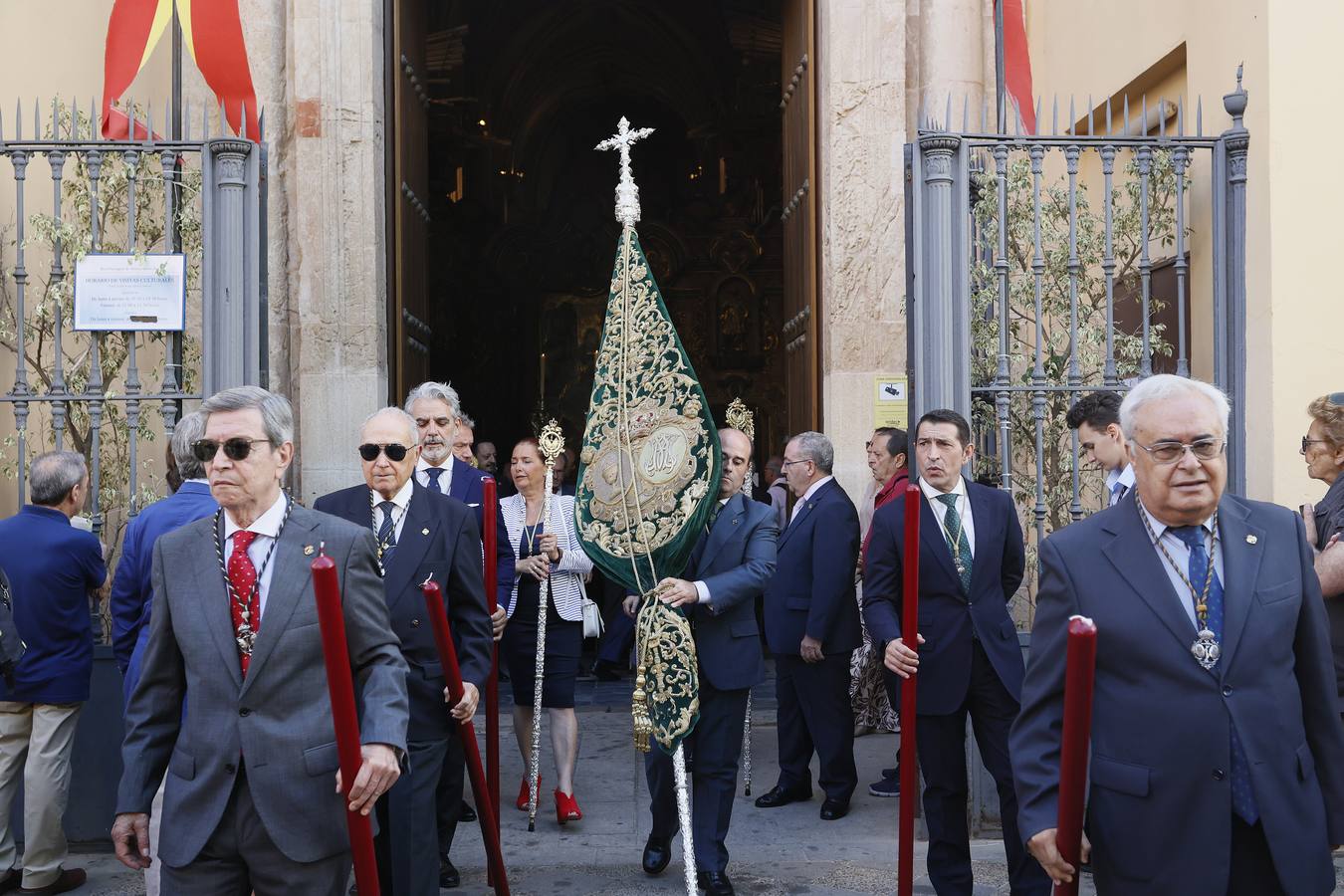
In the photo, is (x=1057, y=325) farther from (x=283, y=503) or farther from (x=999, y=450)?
(x=283, y=503)

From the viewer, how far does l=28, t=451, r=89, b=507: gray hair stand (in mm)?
5398

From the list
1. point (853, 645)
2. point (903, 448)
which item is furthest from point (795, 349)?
point (853, 645)

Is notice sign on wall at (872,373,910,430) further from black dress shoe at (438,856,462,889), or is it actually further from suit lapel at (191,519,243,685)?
suit lapel at (191,519,243,685)

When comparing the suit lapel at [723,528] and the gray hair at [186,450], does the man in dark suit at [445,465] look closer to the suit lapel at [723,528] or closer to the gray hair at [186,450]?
the suit lapel at [723,528]

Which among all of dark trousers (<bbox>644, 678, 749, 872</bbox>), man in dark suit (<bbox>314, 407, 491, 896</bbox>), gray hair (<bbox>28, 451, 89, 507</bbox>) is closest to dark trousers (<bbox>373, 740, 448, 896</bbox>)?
man in dark suit (<bbox>314, 407, 491, 896</bbox>)

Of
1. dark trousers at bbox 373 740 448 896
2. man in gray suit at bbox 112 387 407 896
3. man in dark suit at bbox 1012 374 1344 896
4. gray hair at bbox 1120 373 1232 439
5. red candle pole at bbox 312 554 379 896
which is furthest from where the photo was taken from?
dark trousers at bbox 373 740 448 896

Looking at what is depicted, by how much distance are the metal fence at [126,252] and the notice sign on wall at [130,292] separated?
69 millimetres

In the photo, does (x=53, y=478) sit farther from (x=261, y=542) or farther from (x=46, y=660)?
(x=261, y=542)

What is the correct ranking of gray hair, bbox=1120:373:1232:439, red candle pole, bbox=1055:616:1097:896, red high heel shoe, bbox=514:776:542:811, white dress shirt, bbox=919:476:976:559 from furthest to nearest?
red high heel shoe, bbox=514:776:542:811 → white dress shirt, bbox=919:476:976:559 → gray hair, bbox=1120:373:1232:439 → red candle pole, bbox=1055:616:1097:896

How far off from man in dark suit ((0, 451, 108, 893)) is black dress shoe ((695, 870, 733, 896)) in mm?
2596

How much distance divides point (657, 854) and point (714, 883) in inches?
16.2

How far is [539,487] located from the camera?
675 centimetres

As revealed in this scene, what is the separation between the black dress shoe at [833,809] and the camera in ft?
21.5

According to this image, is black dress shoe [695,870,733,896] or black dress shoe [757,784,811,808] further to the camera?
black dress shoe [757,784,811,808]
